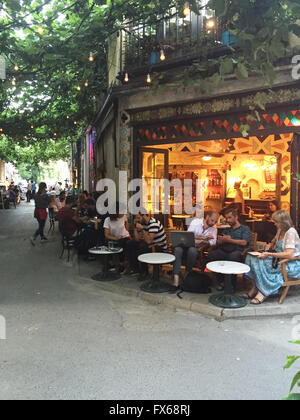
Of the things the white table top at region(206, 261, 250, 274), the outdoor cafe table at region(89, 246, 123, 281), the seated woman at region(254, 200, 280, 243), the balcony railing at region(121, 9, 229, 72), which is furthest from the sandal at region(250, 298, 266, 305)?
the balcony railing at region(121, 9, 229, 72)

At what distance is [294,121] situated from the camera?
7.45 m

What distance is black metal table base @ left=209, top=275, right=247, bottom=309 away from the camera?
19.2ft

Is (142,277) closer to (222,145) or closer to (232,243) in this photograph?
(232,243)

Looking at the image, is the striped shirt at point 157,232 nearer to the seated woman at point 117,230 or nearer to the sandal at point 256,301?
the seated woman at point 117,230

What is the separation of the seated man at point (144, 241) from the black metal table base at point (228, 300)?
1.97 m

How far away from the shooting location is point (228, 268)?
19.5 feet

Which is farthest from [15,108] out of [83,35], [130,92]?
[83,35]

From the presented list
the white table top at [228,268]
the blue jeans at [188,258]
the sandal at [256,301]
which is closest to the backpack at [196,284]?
the blue jeans at [188,258]

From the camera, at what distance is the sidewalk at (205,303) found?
5.73 meters

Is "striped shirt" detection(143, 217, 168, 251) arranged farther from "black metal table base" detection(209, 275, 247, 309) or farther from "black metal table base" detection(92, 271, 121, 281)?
"black metal table base" detection(209, 275, 247, 309)

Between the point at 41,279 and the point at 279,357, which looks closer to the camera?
the point at 279,357
